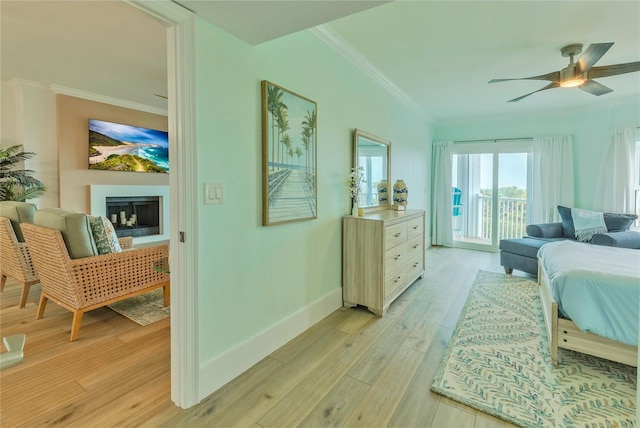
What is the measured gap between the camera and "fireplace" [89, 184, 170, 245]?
15.1ft

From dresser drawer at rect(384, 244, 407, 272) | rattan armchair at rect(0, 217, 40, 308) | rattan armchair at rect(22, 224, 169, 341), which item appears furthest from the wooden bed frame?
rattan armchair at rect(0, 217, 40, 308)

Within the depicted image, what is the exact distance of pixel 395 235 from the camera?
297 cm

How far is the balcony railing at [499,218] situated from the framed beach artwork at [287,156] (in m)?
4.45

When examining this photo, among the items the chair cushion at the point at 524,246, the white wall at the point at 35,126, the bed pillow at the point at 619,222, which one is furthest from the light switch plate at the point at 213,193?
the bed pillow at the point at 619,222

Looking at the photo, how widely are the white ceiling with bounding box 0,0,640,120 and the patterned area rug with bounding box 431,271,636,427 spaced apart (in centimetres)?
217

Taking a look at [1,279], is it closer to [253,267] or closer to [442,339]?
[253,267]

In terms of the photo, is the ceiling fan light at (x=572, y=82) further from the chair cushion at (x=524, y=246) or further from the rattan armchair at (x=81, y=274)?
the rattan armchair at (x=81, y=274)

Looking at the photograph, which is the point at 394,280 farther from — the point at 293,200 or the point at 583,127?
Result: the point at 583,127

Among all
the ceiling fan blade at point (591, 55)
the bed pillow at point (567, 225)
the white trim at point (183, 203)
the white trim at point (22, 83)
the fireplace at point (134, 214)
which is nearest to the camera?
the white trim at point (183, 203)

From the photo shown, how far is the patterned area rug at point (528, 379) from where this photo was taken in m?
1.56

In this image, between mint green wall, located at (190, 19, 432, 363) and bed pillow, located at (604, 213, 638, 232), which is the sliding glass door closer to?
bed pillow, located at (604, 213, 638, 232)

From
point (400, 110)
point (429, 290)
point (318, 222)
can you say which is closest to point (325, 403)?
point (318, 222)

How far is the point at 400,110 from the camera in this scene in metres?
4.37

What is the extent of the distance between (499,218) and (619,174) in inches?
67.8
